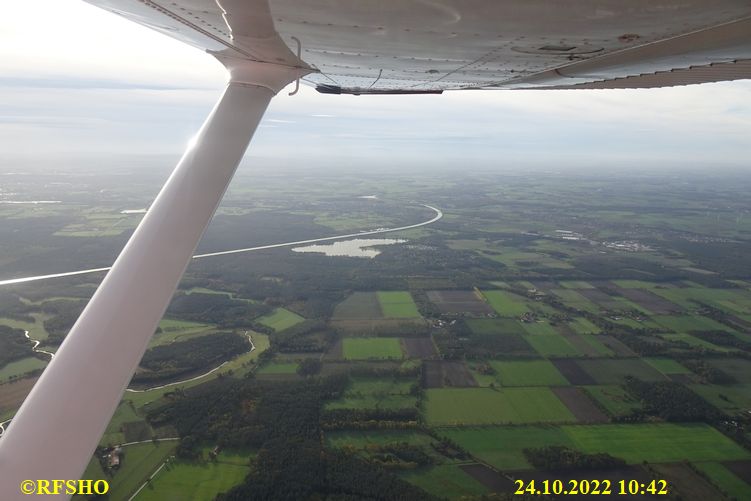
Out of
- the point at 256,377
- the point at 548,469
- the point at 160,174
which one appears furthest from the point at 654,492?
the point at 160,174

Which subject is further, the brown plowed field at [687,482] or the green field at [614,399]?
the green field at [614,399]

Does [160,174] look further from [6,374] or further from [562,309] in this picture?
[562,309]

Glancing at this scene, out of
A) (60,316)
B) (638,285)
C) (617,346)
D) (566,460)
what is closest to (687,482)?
(566,460)

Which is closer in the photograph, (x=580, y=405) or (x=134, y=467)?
(x=134, y=467)

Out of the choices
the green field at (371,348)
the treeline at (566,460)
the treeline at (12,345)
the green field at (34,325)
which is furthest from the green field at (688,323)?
the green field at (34,325)

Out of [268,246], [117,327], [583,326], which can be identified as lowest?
[583,326]

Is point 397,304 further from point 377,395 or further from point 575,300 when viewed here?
point 575,300

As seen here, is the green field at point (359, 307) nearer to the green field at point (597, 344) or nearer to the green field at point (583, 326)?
the green field at point (583, 326)
